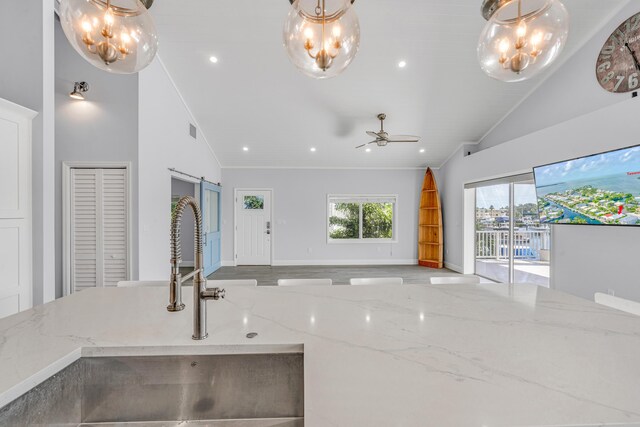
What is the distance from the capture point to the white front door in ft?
22.3

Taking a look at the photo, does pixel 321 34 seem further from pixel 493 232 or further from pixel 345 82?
pixel 493 232

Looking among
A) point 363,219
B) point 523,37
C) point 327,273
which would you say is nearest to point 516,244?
point 363,219

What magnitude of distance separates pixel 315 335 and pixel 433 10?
12.8 feet

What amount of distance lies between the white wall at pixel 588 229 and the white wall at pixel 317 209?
2446 mm

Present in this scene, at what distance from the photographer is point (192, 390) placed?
3.15 ft

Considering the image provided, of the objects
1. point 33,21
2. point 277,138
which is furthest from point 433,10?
point 33,21

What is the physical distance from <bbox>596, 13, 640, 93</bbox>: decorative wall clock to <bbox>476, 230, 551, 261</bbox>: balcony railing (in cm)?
198

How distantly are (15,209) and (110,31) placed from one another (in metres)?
1.77

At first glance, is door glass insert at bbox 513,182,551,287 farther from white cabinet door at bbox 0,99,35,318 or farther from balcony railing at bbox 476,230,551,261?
white cabinet door at bbox 0,99,35,318

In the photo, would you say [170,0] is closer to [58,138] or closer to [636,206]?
[58,138]

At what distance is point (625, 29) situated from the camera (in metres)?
3.22

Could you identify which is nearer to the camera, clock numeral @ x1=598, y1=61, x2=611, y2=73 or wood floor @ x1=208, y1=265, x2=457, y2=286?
clock numeral @ x1=598, y1=61, x2=611, y2=73

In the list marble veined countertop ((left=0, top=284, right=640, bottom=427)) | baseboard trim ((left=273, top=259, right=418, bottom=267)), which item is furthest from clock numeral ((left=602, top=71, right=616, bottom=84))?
baseboard trim ((left=273, top=259, right=418, bottom=267))

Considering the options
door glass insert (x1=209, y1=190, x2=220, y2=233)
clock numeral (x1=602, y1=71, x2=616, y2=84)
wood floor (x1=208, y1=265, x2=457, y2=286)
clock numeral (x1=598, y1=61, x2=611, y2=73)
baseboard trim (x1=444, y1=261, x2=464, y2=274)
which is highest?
clock numeral (x1=598, y1=61, x2=611, y2=73)
